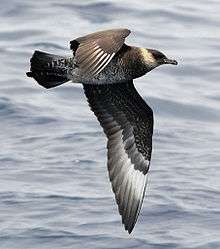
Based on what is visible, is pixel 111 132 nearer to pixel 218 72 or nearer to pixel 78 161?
pixel 78 161

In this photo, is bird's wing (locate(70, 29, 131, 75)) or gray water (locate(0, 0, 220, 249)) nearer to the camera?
bird's wing (locate(70, 29, 131, 75))

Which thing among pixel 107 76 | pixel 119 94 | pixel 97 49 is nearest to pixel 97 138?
pixel 119 94

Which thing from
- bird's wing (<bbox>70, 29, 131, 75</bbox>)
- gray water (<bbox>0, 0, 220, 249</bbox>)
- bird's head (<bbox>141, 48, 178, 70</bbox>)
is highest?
bird's wing (<bbox>70, 29, 131, 75</bbox>)

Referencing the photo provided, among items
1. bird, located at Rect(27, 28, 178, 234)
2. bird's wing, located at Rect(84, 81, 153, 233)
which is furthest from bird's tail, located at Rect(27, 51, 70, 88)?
bird's wing, located at Rect(84, 81, 153, 233)

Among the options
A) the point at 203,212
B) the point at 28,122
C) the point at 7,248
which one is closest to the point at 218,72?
the point at 28,122

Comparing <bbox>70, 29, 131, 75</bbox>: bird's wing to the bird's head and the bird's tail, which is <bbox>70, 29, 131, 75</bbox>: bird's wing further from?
the bird's head

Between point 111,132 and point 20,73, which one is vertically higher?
point 111,132

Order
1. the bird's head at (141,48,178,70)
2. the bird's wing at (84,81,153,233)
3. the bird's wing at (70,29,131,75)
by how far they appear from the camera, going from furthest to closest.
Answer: the bird's wing at (84,81,153,233), the bird's head at (141,48,178,70), the bird's wing at (70,29,131,75)

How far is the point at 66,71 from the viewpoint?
8.60 m

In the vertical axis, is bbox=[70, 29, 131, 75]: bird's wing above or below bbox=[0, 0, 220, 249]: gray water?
above

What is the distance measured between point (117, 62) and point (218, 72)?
5426 mm

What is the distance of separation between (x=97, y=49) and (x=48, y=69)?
66 cm

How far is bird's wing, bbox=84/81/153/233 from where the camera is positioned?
9320 millimetres

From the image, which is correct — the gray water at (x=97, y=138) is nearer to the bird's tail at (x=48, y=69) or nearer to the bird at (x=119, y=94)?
the bird at (x=119, y=94)
